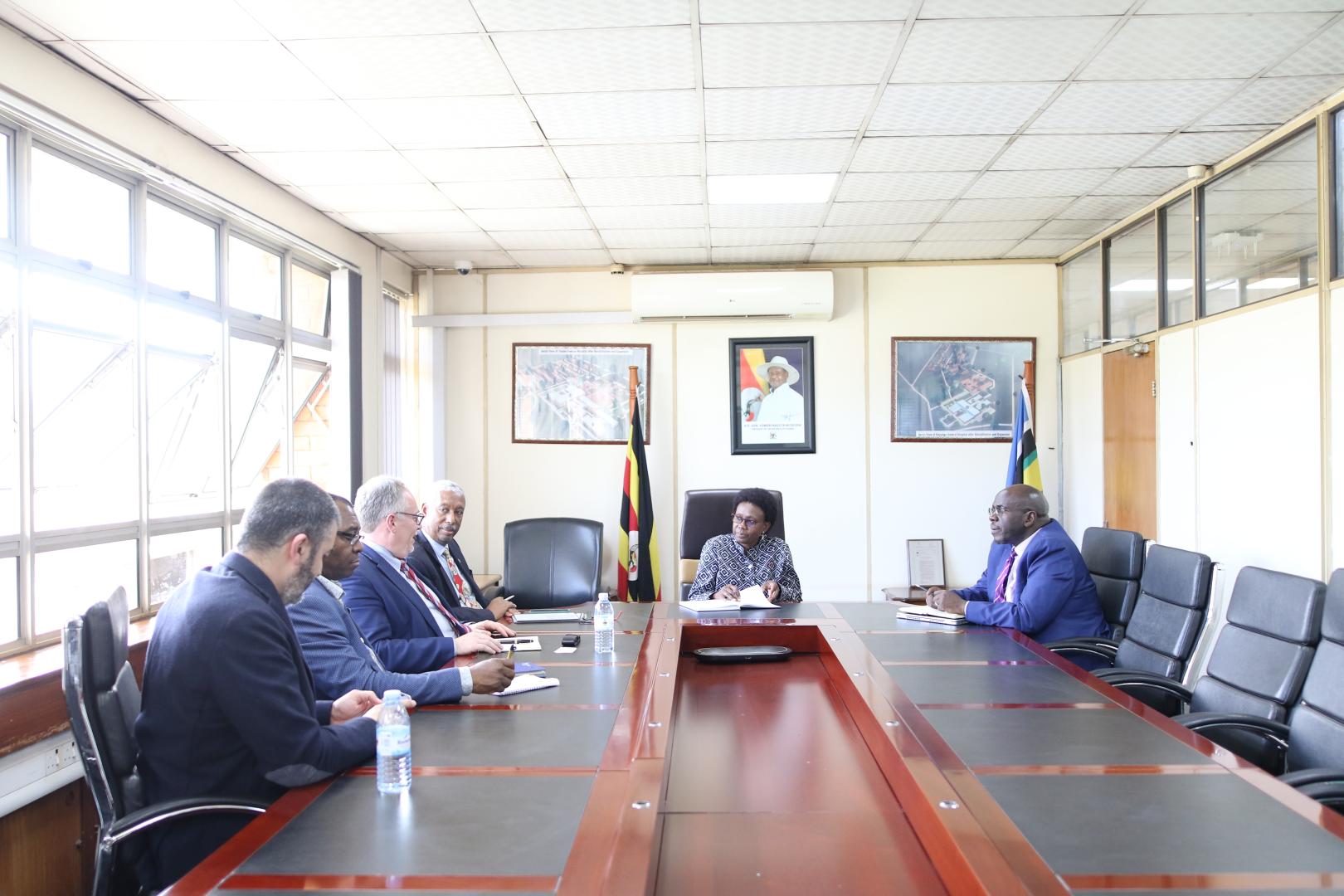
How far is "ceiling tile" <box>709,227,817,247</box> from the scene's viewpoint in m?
5.35

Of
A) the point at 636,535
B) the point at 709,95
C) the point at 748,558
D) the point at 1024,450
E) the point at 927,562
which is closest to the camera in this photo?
the point at 709,95

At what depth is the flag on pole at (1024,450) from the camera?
5746 mm

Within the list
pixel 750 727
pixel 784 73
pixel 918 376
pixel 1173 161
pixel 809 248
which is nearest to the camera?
pixel 750 727

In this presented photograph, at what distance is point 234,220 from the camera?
4254 millimetres

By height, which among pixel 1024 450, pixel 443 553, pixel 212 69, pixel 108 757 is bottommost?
pixel 108 757

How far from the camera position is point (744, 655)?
307 cm

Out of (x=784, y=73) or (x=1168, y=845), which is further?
(x=784, y=73)

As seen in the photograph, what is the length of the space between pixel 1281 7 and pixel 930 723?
8.04 ft

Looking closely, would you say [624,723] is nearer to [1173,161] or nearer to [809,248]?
[1173,161]

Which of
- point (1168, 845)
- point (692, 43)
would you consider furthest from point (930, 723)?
point (692, 43)

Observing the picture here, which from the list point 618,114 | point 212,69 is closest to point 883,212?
point 618,114

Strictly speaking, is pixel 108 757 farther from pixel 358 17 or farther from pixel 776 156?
pixel 776 156

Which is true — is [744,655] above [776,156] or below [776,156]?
below

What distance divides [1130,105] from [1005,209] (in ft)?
4.87
